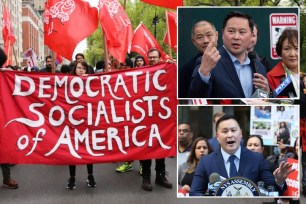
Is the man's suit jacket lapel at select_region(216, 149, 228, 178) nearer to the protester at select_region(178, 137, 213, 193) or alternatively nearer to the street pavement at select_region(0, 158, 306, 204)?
the protester at select_region(178, 137, 213, 193)

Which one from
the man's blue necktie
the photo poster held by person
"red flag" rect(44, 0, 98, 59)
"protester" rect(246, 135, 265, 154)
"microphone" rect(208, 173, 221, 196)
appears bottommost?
"microphone" rect(208, 173, 221, 196)

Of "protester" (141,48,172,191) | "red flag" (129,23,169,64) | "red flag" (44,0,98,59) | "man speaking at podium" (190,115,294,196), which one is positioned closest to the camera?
"man speaking at podium" (190,115,294,196)

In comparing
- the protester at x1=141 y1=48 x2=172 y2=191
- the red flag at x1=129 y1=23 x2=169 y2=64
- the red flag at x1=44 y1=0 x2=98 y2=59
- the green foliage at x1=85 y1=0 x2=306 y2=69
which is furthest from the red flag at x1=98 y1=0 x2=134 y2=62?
the green foliage at x1=85 y1=0 x2=306 y2=69

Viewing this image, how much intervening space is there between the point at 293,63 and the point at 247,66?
38cm

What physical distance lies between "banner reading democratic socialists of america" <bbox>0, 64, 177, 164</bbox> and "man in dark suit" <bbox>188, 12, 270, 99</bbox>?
2.29 meters

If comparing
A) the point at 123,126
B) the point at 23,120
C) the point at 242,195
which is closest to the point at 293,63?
the point at 242,195

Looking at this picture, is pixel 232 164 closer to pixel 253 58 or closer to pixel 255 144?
pixel 255 144

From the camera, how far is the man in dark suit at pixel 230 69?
3.85 m

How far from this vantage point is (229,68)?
3.91 meters

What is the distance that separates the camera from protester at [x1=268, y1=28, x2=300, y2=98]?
12.7 feet

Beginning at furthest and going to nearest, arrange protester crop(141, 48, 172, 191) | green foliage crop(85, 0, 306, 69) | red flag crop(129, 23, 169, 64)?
green foliage crop(85, 0, 306, 69), red flag crop(129, 23, 169, 64), protester crop(141, 48, 172, 191)

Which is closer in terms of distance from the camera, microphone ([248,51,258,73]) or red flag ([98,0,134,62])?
microphone ([248,51,258,73])

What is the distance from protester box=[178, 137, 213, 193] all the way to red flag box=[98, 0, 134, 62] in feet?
15.1

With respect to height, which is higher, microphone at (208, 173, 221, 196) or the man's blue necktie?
→ the man's blue necktie
